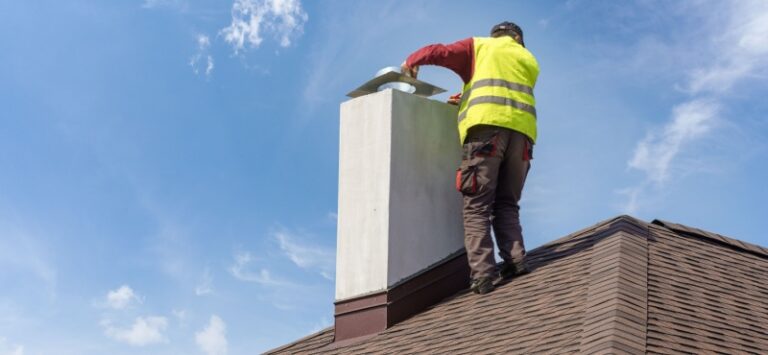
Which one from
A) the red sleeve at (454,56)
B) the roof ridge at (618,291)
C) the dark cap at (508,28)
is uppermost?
the dark cap at (508,28)

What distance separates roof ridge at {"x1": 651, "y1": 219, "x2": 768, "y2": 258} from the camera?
9023mm

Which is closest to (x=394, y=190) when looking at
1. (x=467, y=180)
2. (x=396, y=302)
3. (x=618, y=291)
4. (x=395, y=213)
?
(x=395, y=213)

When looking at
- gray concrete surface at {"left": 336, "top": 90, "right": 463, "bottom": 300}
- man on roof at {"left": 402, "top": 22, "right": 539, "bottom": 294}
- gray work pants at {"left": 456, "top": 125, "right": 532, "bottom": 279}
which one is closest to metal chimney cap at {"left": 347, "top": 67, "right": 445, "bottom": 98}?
gray concrete surface at {"left": 336, "top": 90, "right": 463, "bottom": 300}

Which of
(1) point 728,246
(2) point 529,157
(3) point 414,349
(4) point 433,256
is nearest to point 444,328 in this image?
(3) point 414,349

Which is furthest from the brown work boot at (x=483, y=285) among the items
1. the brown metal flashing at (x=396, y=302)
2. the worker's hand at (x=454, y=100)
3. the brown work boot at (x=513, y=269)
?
the worker's hand at (x=454, y=100)

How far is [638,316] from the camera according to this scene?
20.4 ft

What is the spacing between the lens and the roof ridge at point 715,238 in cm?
902

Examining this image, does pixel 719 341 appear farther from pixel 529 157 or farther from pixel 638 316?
pixel 529 157

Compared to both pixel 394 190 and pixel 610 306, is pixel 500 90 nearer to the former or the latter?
pixel 394 190

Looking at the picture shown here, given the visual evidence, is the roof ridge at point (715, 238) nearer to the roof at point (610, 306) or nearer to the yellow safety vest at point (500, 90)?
the roof at point (610, 306)

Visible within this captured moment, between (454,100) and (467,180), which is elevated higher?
(454,100)

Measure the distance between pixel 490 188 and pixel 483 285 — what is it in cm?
68

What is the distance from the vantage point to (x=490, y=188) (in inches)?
304

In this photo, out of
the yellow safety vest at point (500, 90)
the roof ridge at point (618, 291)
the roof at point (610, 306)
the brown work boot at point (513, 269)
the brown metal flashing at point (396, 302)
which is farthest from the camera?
the brown work boot at point (513, 269)
